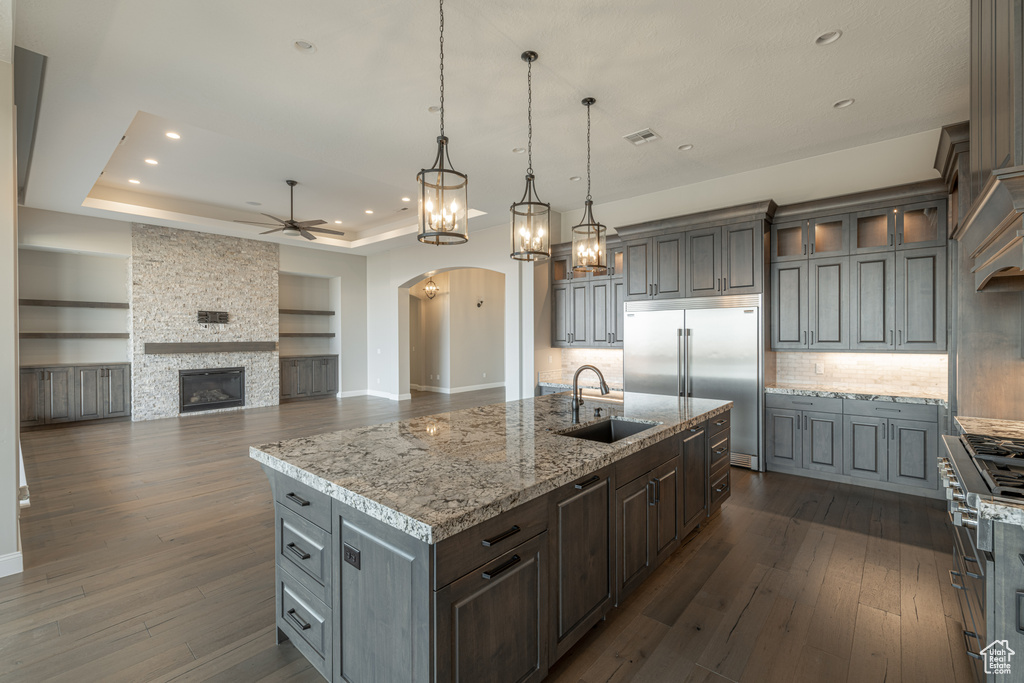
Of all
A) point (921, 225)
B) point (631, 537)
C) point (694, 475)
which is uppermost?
point (921, 225)

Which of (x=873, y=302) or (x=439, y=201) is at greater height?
(x=439, y=201)

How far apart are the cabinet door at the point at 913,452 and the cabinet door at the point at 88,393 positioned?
35.4 feet

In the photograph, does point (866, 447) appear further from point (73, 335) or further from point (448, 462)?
point (73, 335)

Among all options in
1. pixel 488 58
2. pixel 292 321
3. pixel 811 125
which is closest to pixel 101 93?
pixel 488 58

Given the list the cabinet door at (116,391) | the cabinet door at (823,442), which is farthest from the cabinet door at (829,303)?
the cabinet door at (116,391)

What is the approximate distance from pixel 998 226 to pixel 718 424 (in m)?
2.07

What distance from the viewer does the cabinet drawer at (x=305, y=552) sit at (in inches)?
69.4

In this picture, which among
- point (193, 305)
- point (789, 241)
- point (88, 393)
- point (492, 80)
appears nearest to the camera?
Result: point (492, 80)

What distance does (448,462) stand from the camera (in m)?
1.96

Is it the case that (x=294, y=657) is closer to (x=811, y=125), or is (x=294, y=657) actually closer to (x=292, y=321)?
(x=811, y=125)

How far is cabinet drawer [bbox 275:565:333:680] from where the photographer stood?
70.5 inches

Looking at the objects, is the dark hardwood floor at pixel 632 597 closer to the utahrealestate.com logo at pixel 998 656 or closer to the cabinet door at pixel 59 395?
the utahrealestate.com logo at pixel 998 656

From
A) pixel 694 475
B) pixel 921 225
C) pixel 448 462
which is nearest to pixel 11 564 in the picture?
pixel 448 462

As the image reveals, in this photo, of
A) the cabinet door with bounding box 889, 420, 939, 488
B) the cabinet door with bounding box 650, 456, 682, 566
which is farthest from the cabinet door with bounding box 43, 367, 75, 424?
the cabinet door with bounding box 889, 420, 939, 488
